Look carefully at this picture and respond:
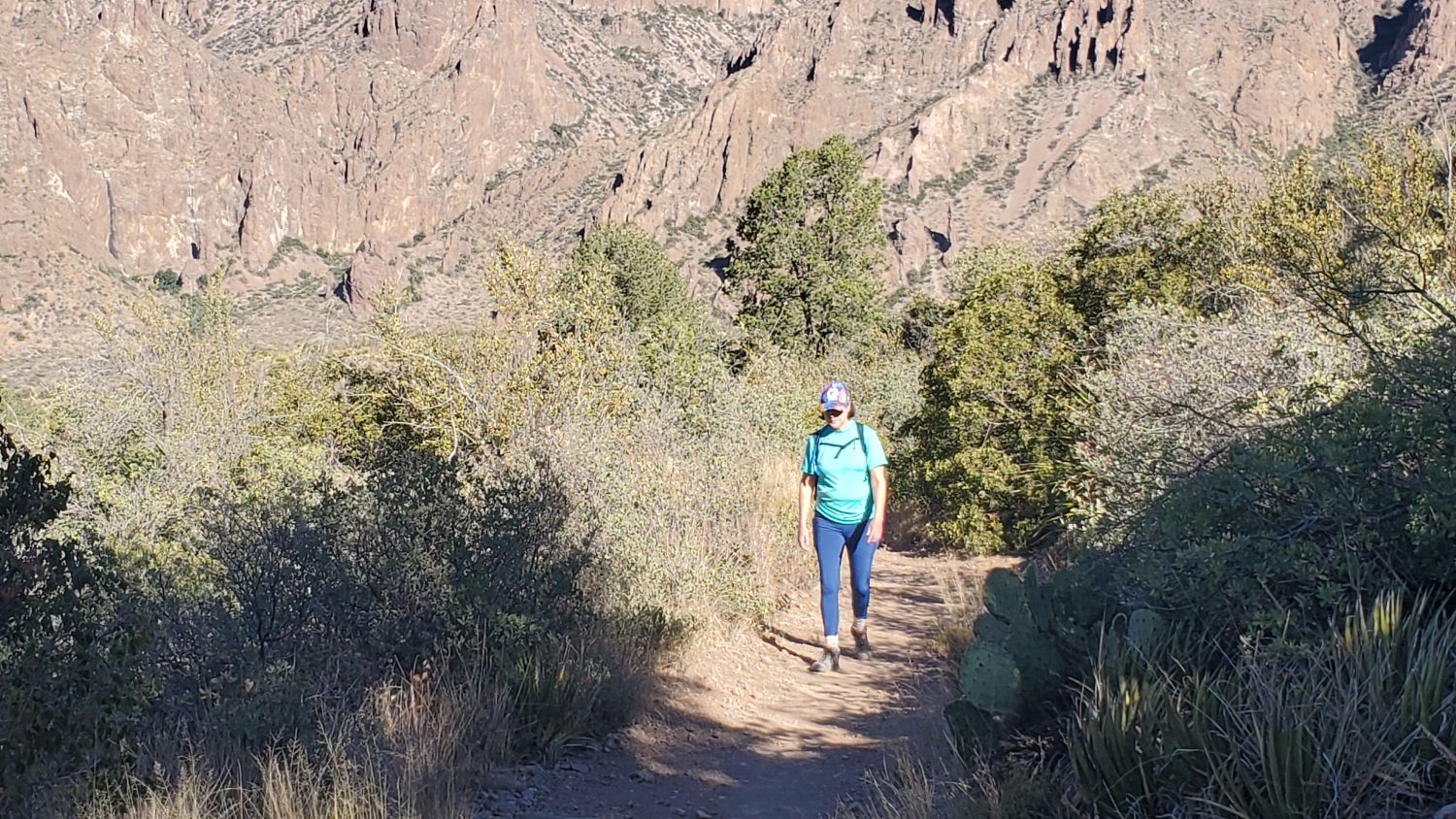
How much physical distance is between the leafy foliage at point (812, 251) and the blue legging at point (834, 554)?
60.5 feet

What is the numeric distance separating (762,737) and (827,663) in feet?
3.90

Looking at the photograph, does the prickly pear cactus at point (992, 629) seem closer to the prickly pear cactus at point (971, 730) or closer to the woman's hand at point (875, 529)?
the prickly pear cactus at point (971, 730)

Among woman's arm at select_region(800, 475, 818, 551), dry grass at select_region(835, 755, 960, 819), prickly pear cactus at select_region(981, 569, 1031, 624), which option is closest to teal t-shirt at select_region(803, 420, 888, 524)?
woman's arm at select_region(800, 475, 818, 551)

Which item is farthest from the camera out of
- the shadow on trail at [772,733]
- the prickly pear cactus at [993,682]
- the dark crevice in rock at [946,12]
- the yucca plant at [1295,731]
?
the dark crevice in rock at [946,12]

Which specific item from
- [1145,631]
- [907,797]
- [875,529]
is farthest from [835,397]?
[1145,631]

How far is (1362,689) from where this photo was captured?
2.86m

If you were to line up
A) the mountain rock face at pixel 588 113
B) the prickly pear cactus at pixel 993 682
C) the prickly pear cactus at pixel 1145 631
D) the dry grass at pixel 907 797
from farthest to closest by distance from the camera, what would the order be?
the mountain rock face at pixel 588 113 → the prickly pear cactus at pixel 993 682 → the dry grass at pixel 907 797 → the prickly pear cactus at pixel 1145 631

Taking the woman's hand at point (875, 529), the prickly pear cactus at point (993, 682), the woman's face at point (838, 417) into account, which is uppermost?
the woman's face at point (838, 417)

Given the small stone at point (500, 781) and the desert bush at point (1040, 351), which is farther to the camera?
the desert bush at point (1040, 351)

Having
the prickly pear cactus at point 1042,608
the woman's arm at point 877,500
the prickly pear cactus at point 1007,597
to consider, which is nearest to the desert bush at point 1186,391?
the prickly pear cactus at point 1007,597

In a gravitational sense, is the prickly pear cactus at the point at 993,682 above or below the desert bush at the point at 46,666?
below

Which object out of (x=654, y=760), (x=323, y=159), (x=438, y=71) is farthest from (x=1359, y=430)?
(x=438, y=71)

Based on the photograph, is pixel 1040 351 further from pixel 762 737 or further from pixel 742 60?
pixel 742 60

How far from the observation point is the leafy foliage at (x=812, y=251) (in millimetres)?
25594
